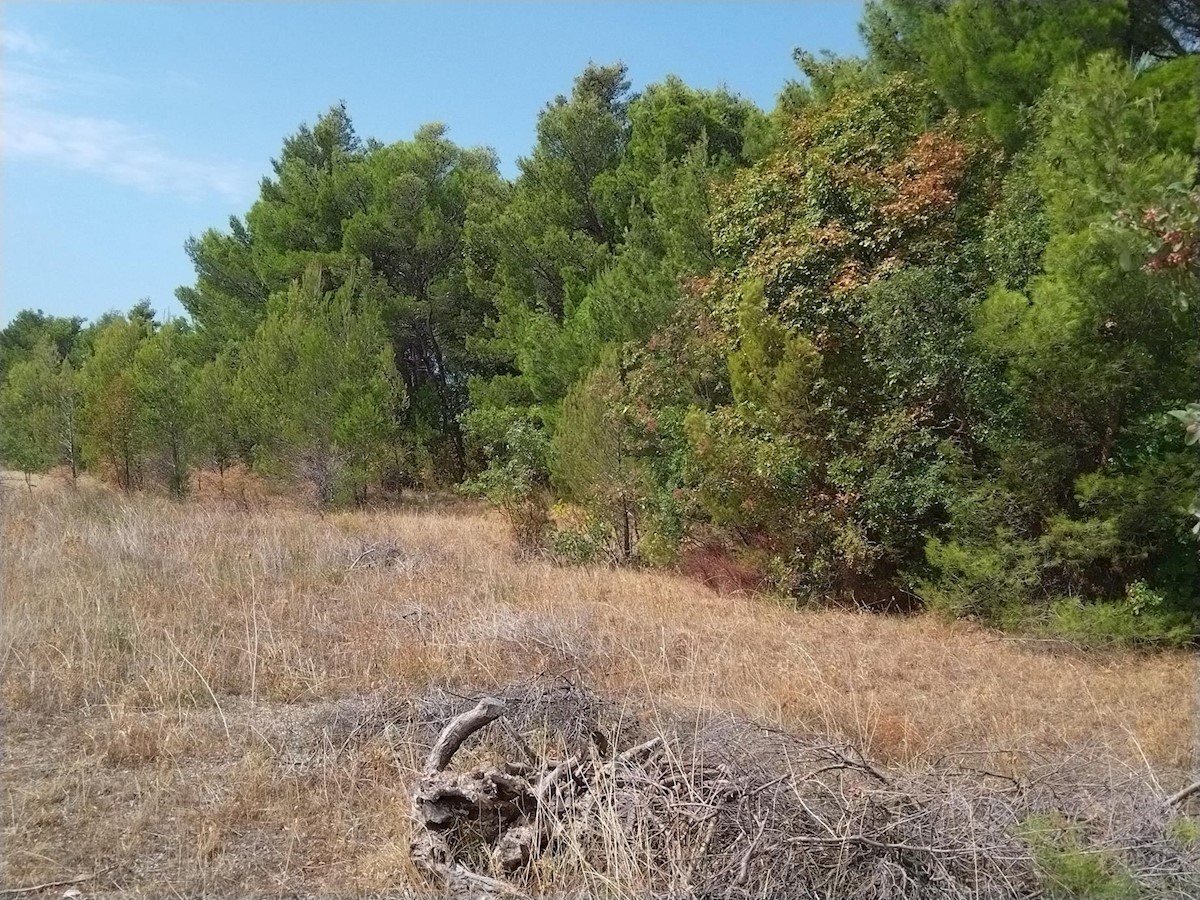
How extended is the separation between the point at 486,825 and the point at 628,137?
19408 mm

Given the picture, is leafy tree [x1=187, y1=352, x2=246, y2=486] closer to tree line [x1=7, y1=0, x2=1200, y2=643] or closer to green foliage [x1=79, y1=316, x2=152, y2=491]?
tree line [x1=7, y1=0, x2=1200, y2=643]

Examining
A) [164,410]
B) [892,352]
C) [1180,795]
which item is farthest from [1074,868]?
[164,410]

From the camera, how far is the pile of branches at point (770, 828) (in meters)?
3.04

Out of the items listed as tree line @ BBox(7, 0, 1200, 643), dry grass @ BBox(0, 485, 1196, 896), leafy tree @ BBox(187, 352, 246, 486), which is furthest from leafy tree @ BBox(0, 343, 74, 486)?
dry grass @ BBox(0, 485, 1196, 896)

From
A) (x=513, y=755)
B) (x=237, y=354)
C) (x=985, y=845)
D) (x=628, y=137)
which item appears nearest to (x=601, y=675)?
(x=513, y=755)

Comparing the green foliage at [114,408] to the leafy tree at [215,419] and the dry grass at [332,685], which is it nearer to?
the leafy tree at [215,419]

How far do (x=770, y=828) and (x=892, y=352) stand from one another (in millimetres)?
6688

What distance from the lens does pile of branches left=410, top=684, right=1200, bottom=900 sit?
3.04 m

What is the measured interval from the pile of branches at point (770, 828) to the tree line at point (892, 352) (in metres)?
1.51

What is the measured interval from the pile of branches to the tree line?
151 cm

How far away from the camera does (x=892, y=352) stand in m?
8.97

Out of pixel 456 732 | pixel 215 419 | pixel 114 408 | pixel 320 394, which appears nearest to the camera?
pixel 456 732

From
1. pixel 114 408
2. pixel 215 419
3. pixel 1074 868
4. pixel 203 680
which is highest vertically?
pixel 114 408

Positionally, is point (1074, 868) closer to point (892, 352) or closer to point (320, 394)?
point (892, 352)
